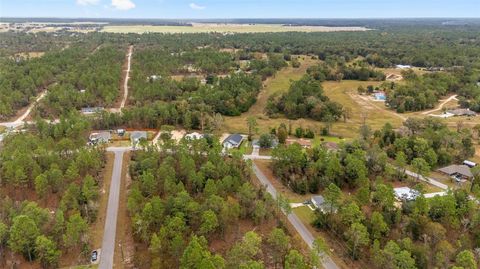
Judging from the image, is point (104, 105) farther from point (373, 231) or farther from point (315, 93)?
point (373, 231)

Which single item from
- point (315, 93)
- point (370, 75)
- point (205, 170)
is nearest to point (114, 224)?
point (205, 170)

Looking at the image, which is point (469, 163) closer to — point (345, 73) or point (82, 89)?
point (345, 73)

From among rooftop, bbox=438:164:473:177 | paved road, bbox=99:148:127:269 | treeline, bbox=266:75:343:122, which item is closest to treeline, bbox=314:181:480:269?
rooftop, bbox=438:164:473:177

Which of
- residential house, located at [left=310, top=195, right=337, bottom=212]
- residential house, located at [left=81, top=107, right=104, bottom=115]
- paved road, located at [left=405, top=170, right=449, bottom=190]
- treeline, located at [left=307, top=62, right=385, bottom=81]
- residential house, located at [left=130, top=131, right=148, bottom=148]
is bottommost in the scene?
paved road, located at [left=405, top=170, right=449, bottom=190]

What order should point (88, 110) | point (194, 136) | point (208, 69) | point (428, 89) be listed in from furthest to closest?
point (208, 69), point (428, 89), point (88, 110), point (194, 136)

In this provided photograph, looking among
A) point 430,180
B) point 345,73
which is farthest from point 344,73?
point 430,180

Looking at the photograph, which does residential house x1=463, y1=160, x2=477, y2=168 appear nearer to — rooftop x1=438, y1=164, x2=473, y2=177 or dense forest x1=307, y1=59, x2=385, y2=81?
rooftop x1=438, y1=164, x2=473, y2=177

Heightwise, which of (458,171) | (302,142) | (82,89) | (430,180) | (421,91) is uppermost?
(82,89)
